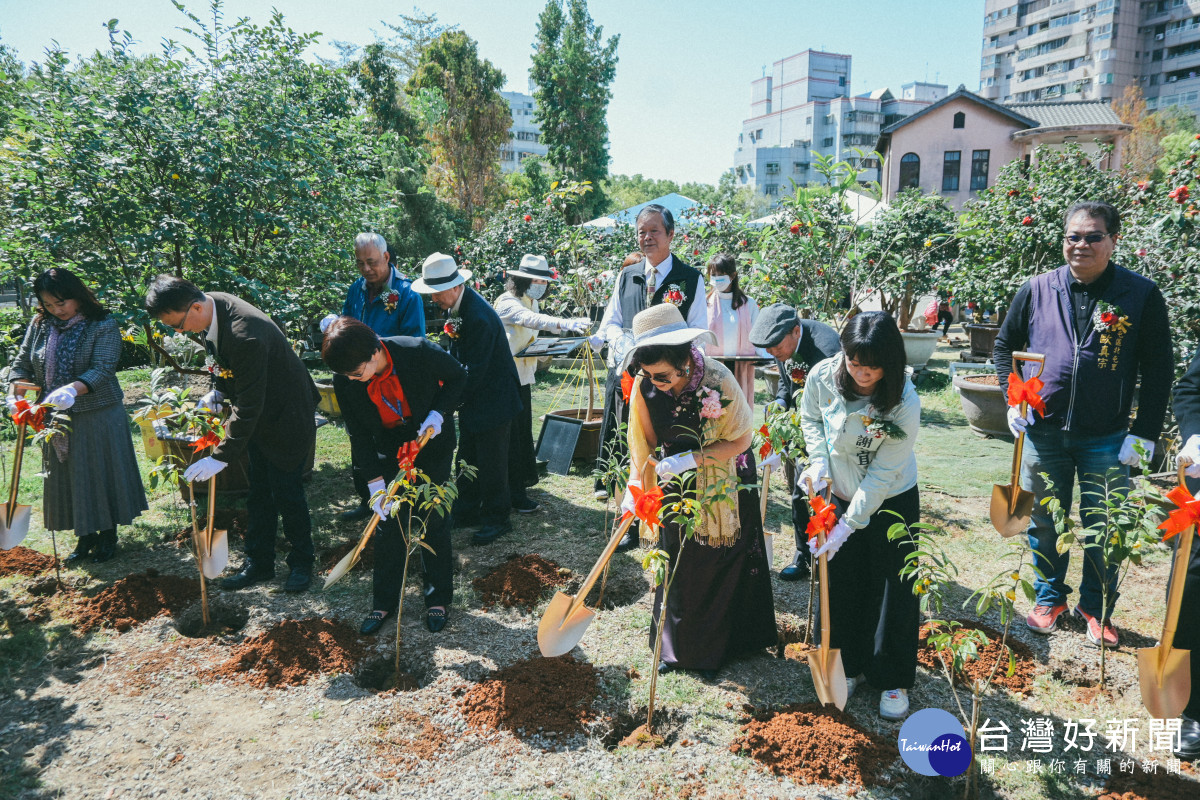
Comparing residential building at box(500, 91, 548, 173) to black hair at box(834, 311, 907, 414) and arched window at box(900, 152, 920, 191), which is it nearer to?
arched window at box(900, 152, 920, 191)

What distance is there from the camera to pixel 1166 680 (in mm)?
2316

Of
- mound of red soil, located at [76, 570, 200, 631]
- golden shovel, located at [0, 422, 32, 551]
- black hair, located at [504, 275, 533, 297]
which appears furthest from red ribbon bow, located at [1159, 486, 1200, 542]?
golden shovel, located at [0, 422, 32, 551]

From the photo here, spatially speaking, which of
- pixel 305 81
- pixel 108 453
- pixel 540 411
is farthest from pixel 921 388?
pixel 108 453

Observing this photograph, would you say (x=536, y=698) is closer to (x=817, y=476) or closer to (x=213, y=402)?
(x=817, y=476)

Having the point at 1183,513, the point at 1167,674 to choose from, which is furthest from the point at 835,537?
the point at 1167,674

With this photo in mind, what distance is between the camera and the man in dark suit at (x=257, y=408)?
11.0ft

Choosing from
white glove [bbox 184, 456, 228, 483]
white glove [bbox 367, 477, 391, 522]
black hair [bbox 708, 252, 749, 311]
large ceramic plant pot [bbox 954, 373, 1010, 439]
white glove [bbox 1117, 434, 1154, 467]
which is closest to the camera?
white glove [bbox 1117, 434, 1154, 467]

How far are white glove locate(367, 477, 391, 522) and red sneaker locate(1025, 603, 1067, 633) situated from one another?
3113mm

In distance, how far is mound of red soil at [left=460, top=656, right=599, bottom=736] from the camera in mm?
2664

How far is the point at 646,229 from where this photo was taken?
419cm

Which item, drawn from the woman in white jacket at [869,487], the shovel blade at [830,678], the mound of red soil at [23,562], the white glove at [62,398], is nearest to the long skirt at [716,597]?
the woman in white jacket at [869,487]

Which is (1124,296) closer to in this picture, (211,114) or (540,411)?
(211,114)

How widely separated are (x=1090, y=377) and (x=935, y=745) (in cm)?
185

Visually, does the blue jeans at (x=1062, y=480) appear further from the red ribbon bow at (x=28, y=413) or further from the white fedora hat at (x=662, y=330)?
the red ribbon bow at (x=28, y=413)
